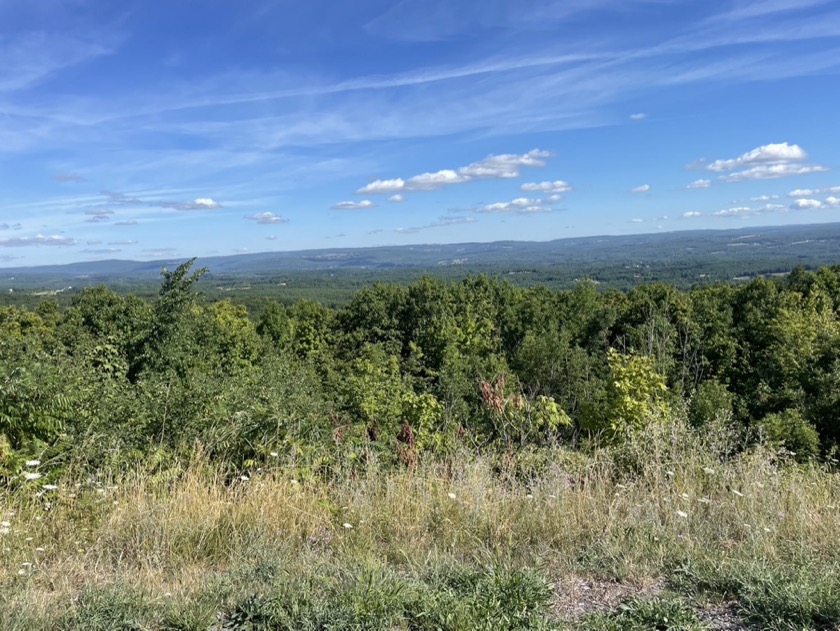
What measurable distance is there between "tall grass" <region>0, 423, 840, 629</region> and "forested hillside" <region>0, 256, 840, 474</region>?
A: 67 centimetres

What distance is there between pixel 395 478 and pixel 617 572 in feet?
5.44

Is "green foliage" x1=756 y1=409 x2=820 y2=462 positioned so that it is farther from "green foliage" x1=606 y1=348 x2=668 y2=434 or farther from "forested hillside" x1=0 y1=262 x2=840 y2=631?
"forested hillside" x1=0 y1=262 x2=840 y2=631

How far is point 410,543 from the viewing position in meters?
3.17

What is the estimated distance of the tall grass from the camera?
238 cm

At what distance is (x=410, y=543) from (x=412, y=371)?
1169 inches

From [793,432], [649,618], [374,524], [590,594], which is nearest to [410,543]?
[374,524]

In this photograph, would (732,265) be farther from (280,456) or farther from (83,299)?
(280,456)

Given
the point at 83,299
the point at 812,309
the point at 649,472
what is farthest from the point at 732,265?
the point at 649,472

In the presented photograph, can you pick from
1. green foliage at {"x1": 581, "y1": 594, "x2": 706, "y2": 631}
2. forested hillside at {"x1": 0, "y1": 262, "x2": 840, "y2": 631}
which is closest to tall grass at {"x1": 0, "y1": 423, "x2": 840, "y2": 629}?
forested hillside at {"x1": 0, "y1": 262, "x2": 840, "y2": 631}

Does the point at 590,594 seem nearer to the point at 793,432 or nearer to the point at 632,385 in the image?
the point at 632,385

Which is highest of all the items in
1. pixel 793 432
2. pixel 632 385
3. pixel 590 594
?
pixel 590 594

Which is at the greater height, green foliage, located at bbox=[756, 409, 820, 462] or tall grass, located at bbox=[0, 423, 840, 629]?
tall grass, located at bbox=[0, 423, 840, 629]

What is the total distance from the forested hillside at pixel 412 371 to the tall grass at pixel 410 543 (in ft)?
2.19

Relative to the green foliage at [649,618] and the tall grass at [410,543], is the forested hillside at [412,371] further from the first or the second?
the green foliage at [649,618]
